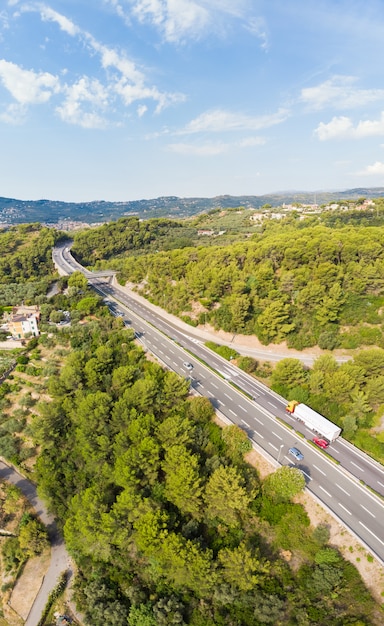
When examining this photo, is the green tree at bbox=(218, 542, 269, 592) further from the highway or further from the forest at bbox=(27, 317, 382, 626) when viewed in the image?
the highway

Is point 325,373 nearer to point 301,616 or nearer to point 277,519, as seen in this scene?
point 277,519

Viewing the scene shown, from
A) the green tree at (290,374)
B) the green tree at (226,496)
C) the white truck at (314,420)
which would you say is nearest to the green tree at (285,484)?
the green tree at (226,496)

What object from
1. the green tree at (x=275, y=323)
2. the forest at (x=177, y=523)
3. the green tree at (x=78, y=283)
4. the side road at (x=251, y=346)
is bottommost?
the forest at (x=177, y=523)

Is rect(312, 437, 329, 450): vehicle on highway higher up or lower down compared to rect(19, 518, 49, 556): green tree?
higher up

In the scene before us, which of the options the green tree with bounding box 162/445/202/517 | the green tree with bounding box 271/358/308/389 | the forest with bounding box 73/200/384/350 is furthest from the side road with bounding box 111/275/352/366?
the green tree with bounding box 162/445/202/517

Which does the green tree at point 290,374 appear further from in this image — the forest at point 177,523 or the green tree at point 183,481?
the green tree at point 183,481

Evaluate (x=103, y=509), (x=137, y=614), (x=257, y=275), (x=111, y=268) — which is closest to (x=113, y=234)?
(x=111, y=268)
